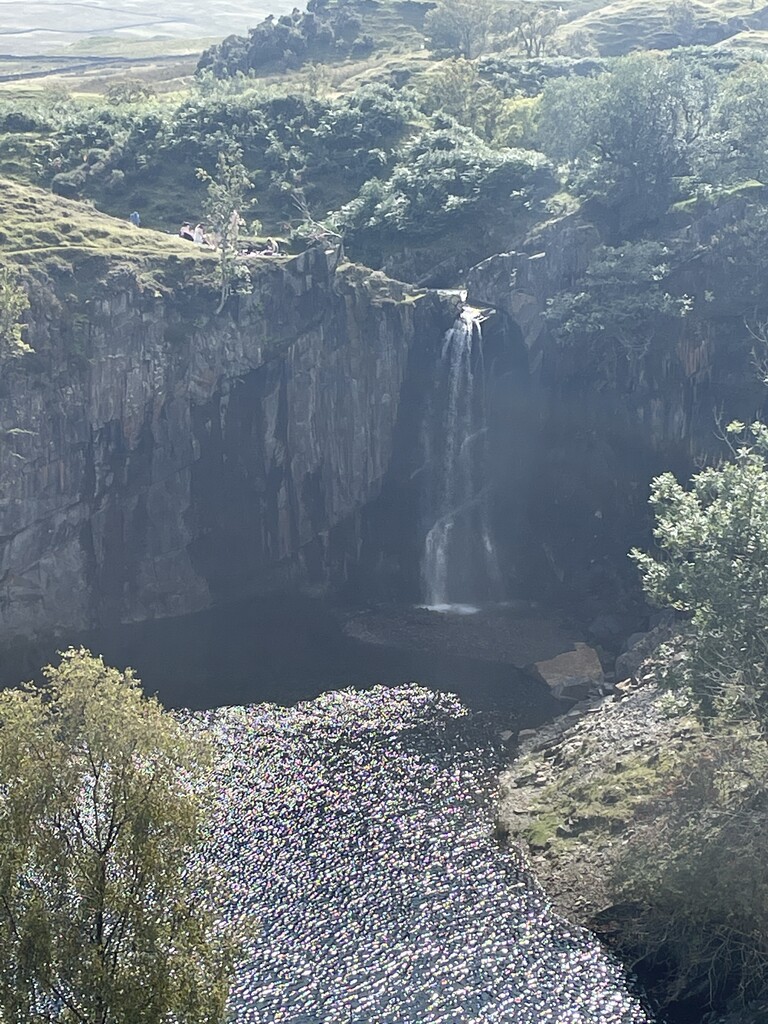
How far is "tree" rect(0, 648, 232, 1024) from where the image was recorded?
4156 centimetres

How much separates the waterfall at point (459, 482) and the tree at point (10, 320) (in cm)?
3587

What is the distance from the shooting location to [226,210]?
387 feet

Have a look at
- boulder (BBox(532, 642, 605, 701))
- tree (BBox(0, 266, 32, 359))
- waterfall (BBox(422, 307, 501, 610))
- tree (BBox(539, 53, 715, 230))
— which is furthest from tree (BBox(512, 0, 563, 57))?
boulder (BBox(532, 642, 605, 701))

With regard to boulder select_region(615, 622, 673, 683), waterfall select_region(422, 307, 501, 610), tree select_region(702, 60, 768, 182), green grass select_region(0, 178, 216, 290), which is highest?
tree select_region(702, 60, 768, 182)

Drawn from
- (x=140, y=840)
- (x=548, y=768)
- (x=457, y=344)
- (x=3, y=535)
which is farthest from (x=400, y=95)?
(x=140, y=840)

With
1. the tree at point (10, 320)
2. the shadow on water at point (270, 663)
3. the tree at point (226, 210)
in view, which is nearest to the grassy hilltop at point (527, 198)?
the tree at point (226, 210)

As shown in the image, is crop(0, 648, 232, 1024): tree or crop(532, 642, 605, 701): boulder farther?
crop(532, 642, 605, 701): boulder

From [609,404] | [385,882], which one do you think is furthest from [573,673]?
[385,882]

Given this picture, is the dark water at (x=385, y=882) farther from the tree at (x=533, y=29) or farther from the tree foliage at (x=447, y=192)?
the tree at (x=533, y=29)

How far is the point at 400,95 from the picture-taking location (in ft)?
525

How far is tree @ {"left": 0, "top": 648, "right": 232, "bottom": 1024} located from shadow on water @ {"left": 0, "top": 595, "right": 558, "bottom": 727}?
149ft

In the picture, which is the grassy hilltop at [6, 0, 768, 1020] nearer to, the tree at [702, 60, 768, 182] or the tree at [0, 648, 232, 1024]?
the tree at [702, 60, 768, 182]

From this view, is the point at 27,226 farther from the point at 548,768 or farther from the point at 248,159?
the point at 548,768

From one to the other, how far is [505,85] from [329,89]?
25.4m
